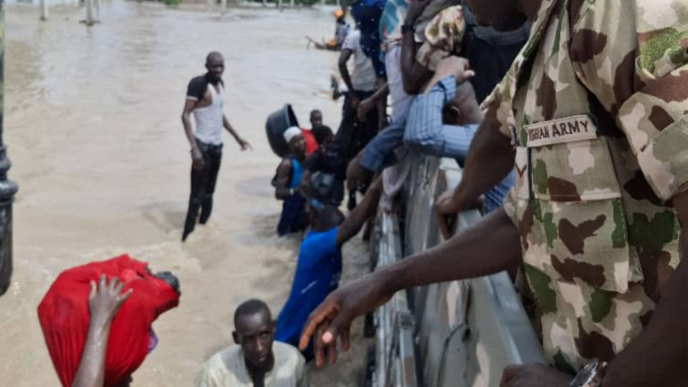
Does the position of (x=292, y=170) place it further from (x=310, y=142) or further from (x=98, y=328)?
(x=98, y=328)

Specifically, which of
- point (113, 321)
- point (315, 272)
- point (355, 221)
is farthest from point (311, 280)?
point (113, 321)

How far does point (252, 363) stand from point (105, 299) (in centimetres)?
80

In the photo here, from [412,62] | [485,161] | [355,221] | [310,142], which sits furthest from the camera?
[310,142]

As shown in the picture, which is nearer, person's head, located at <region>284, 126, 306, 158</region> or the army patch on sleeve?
the army patch on sleeve

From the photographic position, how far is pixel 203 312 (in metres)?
5.73

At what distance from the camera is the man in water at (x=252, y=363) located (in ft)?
10.6

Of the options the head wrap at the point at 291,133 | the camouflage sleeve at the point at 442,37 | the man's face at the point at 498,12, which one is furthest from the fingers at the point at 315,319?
the head wrap at the point at 291,133

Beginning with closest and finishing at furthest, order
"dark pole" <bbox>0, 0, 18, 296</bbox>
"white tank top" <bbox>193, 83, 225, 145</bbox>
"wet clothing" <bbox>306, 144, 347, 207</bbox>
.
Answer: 1. "dark pole" <bbox>0, 0, 18, 296</bbox>
2. "wet clothing" <bbox>306, 144, 347, 207</bbox>
3. "white tank top" <bbox>193, 83, 225, 145</bbox>

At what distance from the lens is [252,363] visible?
3270mm

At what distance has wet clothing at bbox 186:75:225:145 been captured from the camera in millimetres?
6906

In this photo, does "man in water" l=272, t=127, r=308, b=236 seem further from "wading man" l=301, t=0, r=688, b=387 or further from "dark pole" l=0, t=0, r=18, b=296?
"wading man" l=301, t=0, r=688, b=387

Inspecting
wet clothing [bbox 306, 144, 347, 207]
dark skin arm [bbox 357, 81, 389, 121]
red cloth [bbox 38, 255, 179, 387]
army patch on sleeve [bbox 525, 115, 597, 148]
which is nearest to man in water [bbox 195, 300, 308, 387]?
red cloth [bbox 38, 255, 179, 387]

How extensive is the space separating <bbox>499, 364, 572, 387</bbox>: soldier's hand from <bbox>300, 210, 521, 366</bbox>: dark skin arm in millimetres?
405

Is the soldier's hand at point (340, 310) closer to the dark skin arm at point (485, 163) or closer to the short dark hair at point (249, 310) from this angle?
the dark skin arm at point (485, 163)
